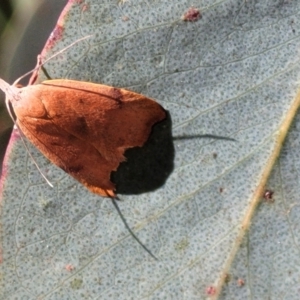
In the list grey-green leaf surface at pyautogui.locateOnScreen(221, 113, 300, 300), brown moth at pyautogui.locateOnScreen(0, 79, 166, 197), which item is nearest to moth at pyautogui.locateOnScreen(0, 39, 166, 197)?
brown moth at pyautogui.locateOnScreen(0, 79, 166, 197)

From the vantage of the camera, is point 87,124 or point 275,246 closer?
point 275,246

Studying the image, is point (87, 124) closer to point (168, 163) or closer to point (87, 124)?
point (87, 124)

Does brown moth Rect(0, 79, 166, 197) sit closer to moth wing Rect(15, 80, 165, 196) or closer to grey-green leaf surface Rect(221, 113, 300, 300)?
moth wing Rect(15, 80, 165, 196)

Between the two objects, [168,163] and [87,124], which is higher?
[87,124]

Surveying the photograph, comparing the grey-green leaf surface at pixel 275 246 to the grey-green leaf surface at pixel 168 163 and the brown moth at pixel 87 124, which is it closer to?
the grey-green leaf surface at pixel 168 163

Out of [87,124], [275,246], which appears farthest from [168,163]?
[275,246]

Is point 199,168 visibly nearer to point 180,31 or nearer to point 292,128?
point 292,128

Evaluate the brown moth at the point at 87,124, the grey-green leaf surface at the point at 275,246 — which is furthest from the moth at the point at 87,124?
the grey-green leaf surface at the point at 275,246
